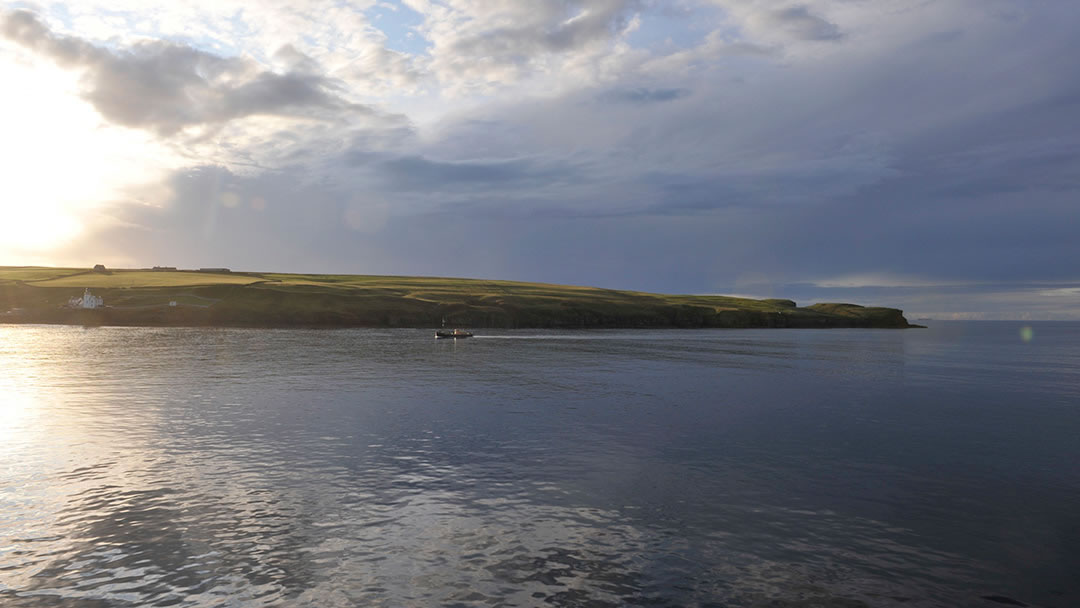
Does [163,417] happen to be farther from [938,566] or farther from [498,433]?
[938,566]

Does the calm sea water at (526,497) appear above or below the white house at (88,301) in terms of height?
below

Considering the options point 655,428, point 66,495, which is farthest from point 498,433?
point 66,495

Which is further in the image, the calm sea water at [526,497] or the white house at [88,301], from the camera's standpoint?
the white house at [88,301]

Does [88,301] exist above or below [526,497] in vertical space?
above

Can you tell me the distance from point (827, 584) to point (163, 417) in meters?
40.9

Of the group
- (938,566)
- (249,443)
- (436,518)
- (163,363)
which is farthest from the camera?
(163,363)

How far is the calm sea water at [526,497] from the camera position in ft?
57.7

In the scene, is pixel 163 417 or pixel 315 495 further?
pixel 163 417

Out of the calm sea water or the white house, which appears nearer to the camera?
the calm sea water

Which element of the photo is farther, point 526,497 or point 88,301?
point 88,301

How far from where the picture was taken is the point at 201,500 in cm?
2436

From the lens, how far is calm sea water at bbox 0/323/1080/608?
17.6 metres

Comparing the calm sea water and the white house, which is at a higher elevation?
the white house

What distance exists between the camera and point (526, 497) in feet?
84.1
